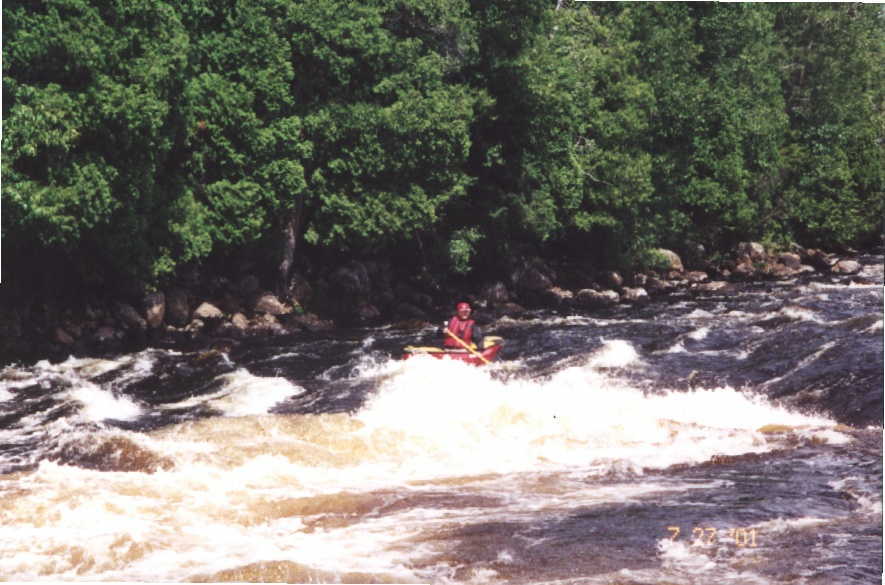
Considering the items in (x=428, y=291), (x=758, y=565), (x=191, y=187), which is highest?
(x=191, y=187)

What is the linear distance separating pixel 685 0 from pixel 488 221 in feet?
22.3

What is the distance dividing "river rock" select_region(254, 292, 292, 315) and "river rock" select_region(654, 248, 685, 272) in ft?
35.3

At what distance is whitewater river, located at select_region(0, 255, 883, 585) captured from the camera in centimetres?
892

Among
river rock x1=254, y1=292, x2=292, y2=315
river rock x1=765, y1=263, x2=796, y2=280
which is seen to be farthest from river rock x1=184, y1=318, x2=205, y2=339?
river rock x1=765, y1=263, x2=796, y2=280

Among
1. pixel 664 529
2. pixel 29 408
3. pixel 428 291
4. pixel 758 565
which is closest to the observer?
pixel 758 565

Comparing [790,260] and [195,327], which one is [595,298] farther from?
[195,327]

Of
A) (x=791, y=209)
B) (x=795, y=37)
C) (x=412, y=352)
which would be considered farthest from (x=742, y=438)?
(x=795, y=37)

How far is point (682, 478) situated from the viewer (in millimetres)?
11172

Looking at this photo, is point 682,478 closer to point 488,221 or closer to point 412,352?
point 412,352

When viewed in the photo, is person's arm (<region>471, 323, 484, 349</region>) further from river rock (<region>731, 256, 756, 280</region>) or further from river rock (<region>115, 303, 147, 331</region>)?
river rock (<region>731, 256, 756, 280</region>)

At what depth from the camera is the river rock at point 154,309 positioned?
21328 mm

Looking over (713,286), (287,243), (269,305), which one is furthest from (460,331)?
(713,286)

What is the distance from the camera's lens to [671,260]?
31.0 metres

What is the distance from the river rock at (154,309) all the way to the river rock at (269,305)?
2.14 meters
